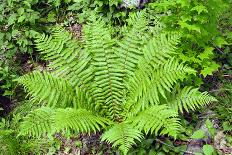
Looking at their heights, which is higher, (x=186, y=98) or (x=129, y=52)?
(x=129, y=52)

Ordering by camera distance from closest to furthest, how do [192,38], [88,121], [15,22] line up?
1. [88,121]
2. [192,38]
3. [15,22]

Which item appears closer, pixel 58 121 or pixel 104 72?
pixel 58 121

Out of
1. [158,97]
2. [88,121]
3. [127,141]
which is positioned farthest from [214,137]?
[88,121]

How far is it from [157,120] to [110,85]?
1.13m

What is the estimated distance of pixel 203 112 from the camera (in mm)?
5141

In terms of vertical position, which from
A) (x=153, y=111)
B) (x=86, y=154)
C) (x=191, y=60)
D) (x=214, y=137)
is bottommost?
(x=86, y=154)

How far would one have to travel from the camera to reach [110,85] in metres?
5.28

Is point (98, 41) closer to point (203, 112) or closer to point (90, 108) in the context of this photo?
point (90, 108)

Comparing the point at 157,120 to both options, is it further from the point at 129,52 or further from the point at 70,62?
A: the point at 70,62

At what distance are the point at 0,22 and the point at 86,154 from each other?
112 inches

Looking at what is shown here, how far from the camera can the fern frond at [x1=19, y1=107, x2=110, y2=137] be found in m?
4.39

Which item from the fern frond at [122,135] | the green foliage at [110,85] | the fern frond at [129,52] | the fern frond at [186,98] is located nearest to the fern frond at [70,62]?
the green foliage at [110,85]

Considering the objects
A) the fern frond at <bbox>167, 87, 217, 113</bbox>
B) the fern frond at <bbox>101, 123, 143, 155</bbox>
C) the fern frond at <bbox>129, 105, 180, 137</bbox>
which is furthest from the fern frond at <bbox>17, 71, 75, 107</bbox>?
the fern frond at <bbox>167, 87, 217, 113</bbox>

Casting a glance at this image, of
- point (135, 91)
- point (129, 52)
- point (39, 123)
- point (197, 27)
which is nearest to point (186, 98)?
point (135, 91)
